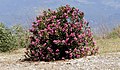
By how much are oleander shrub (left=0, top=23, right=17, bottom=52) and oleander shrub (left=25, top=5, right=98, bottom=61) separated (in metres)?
4.50

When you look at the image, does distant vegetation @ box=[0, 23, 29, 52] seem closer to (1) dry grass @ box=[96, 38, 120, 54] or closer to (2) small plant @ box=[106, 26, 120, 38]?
(1) dry grass @ box=[96, 38, 120, 54]

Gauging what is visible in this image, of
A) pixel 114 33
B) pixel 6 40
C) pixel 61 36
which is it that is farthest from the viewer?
pixel 114 33

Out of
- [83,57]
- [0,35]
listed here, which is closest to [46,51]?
[83,57]

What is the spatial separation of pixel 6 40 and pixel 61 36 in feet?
17.4

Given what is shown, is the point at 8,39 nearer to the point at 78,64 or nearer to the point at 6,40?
the point at 6,40

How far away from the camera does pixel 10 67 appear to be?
38.4 feet

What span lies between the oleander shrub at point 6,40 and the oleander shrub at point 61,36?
4498 millimetres

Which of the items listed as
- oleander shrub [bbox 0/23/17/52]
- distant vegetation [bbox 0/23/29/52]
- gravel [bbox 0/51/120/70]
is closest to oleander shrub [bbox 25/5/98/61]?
gravel [bbox 0/51/120/70]

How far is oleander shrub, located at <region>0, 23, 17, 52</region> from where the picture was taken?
17.8 meters

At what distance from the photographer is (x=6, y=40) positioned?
1788 centimetres

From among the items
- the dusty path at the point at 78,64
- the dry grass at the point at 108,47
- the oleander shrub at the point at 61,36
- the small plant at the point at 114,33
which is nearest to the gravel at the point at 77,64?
the dusty path at the point at 78,64

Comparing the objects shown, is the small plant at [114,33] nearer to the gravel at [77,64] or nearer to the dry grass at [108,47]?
the dry grass at [108,47]

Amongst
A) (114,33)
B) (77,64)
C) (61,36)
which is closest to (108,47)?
(61,36)

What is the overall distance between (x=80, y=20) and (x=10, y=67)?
2847mm
